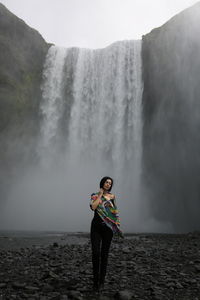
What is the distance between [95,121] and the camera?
34.4 meters

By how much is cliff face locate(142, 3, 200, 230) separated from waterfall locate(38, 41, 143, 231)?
5.99 feet

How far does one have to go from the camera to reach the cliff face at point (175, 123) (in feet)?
90.0

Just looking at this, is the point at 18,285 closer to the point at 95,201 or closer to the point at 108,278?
the point at 108,278

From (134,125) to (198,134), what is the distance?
8.29 m

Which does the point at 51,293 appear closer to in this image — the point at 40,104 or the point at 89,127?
the point at 89,127

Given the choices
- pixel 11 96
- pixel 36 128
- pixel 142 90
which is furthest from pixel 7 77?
pixel 142 90

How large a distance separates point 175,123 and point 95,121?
32.7ft

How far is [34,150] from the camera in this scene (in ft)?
111

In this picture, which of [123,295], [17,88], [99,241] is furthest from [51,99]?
[123,295]

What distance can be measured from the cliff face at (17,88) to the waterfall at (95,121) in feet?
4.69

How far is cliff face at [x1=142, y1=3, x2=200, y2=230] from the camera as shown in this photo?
27.4 metres

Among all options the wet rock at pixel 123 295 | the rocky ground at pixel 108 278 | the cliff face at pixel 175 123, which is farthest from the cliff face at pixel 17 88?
the wet rock at pixel 123 295

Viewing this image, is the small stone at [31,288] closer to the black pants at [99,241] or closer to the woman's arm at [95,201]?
the black pants at [99,241]

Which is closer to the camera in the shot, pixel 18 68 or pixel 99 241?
pixel 99 241
